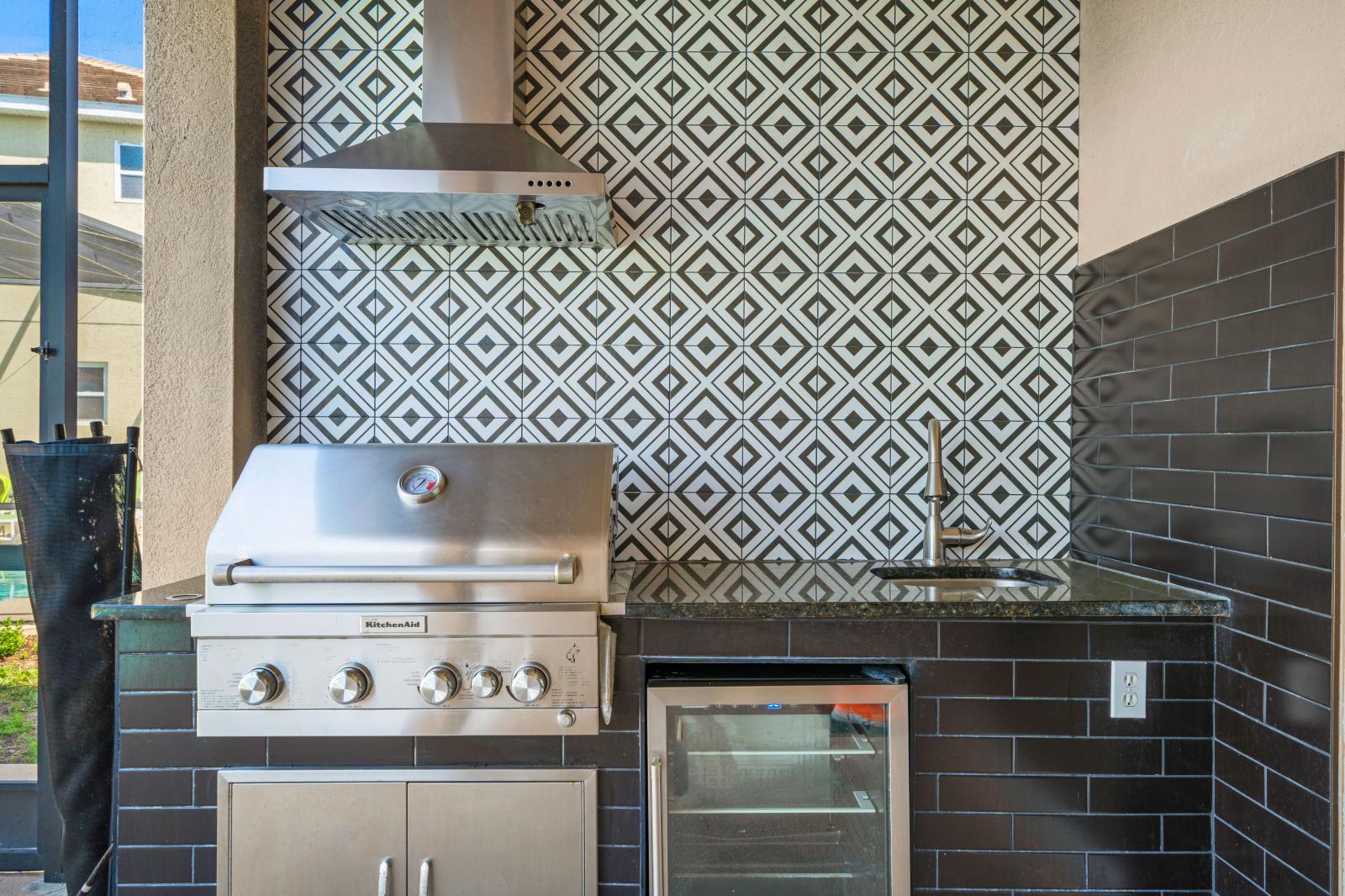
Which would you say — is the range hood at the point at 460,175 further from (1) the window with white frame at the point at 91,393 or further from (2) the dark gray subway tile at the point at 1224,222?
(2) the dark gray subway tile at the point at 1224,222

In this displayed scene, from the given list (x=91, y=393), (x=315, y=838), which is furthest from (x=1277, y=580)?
(x=91, y=393)

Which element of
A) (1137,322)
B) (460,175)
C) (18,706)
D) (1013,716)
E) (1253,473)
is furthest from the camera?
(18,706)

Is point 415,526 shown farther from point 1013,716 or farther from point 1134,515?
point 1134,515

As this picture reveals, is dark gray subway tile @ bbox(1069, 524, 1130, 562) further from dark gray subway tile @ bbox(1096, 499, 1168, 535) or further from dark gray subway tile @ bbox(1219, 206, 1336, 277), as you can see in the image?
dark gray subway tile @ bbox(1219, 206, 1336, 277)

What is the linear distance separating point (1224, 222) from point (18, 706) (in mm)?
3381

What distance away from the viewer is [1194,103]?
5.81ft

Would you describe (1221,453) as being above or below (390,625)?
above

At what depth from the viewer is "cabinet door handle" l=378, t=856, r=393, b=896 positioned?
63.4 inches

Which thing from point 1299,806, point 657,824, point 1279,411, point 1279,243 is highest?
point 1279,243

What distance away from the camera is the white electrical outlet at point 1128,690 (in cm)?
165

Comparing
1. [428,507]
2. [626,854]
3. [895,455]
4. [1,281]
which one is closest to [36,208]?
[1,281]

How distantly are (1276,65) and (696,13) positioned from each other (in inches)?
55.8

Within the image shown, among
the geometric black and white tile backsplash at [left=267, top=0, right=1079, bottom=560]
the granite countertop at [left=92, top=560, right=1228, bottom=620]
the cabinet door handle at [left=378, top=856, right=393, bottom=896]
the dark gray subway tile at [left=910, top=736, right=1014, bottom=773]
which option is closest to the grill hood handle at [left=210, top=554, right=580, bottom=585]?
the granite countertop at [left=92, top=560, right=1228, bottom=620]

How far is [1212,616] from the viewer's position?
1.65m
